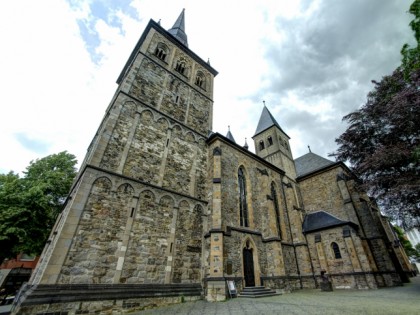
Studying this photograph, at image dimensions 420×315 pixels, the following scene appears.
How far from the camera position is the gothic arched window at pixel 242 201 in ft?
40.9

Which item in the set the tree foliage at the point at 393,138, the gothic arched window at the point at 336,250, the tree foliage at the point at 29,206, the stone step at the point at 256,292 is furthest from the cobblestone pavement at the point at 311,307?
the tree foliage at the point at 29,206

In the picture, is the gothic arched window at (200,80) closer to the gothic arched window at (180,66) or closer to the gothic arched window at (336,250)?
the gothic arched window at (180,66)

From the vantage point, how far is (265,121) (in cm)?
2662

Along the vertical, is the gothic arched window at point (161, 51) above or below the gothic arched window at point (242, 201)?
above

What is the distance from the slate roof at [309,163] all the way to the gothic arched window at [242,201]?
9609mm

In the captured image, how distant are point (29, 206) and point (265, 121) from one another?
2550 centimetres

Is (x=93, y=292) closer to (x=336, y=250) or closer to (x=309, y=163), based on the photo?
(x=336, y=250)

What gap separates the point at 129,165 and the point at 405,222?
1395 centimetres

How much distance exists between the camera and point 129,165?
9266 millimetres

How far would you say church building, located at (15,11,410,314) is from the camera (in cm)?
682

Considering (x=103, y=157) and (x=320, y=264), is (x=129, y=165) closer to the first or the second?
(x=103, y=157)

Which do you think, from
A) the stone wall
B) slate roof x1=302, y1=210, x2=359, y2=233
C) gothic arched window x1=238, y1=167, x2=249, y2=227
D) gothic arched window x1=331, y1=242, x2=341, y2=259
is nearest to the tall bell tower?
the stone wall

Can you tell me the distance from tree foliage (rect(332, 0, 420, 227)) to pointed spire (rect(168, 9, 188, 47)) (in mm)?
17752

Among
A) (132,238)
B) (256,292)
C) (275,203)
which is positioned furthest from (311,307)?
(275,203)
